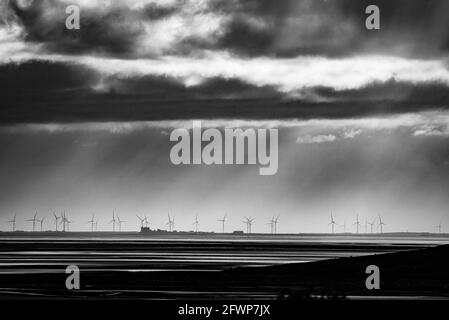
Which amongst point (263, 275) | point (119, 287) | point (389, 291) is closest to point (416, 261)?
point (263, 275)

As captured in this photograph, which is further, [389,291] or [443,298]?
[389,291]

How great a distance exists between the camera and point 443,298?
66750 millimetres

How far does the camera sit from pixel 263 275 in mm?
92688

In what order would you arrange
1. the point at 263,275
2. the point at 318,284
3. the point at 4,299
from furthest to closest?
the point at 263,275, the point at 318,284, the point at 4,299
